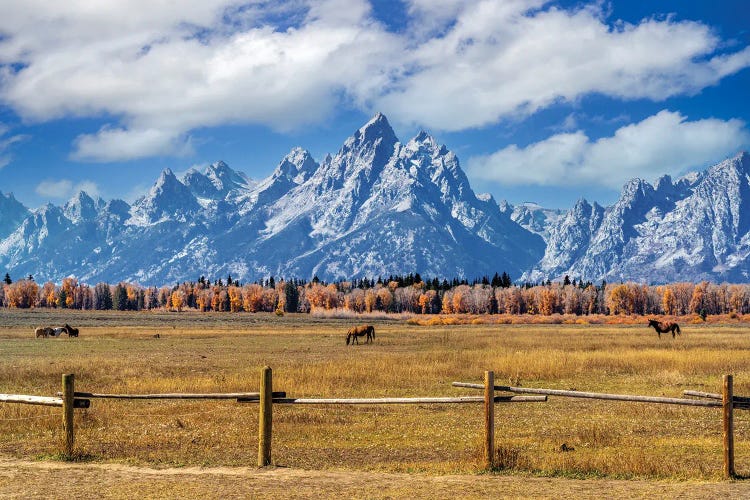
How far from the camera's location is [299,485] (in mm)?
15172

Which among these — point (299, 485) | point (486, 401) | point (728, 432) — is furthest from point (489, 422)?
point (728, 432)

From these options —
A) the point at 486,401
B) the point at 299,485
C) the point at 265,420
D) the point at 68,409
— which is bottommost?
the point at 299,485

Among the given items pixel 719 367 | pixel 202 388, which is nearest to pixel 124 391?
pixel 202 388

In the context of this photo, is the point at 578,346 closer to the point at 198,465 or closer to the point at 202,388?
the point at 202,388

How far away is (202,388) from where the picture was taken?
31281 millimetres

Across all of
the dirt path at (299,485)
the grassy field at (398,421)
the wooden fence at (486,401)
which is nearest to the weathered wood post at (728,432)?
the wooden fence at (486,401)

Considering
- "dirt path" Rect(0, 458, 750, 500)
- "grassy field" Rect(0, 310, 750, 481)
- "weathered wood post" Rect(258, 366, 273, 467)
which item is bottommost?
"grassy field" Rect(0, 310, 750, 481)

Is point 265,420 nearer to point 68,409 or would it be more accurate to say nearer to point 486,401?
point 68,409

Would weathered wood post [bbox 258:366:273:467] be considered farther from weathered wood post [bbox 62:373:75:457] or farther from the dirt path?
weathered wood post [bbox 62:373:75:457]

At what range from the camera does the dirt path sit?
14.3m

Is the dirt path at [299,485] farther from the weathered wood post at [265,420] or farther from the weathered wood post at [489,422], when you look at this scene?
the weathered wood post at [489,422]

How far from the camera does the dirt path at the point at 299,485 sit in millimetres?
14336

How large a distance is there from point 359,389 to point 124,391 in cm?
1009

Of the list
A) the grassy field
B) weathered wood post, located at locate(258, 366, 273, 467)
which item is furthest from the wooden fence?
the grassy field
